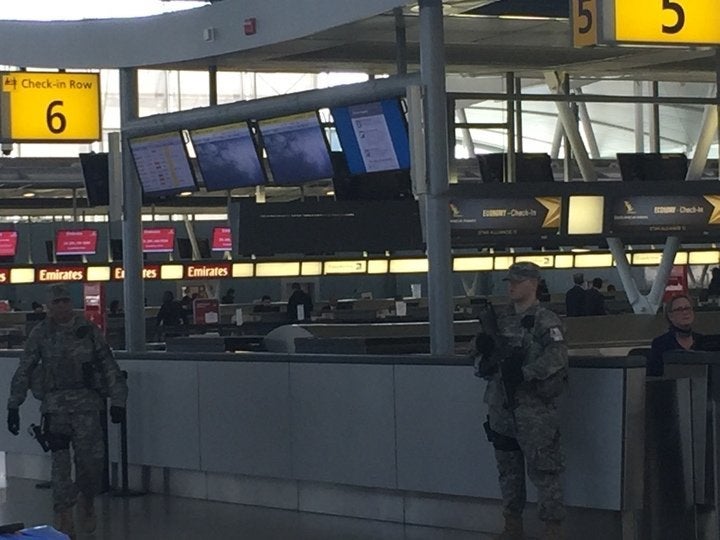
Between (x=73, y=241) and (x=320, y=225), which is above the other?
(x=73, y=241)

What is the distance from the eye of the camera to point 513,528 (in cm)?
934

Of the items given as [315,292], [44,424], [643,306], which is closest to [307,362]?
[44,424]

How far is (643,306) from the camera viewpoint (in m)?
19.0

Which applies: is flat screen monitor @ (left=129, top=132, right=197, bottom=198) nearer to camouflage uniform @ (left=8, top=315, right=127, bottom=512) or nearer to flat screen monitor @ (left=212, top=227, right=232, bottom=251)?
camouflage uniform @ (left=8, top=315, right=127, bottom=512)

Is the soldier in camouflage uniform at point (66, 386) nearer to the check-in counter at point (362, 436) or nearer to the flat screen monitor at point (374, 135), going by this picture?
the check-in counter at point (362, 436)

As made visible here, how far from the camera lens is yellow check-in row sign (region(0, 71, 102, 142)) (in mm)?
16828

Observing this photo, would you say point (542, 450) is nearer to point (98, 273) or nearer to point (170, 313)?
point (170, 313)

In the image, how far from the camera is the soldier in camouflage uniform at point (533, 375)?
8867 millimetres

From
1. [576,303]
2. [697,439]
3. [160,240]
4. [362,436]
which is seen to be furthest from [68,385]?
[160,240]

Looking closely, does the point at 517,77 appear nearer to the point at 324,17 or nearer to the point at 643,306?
the point at 643,306

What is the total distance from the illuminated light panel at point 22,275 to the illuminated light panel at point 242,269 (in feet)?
13.8

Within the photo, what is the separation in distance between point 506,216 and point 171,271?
69.6ft

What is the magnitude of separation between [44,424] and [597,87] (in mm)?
31444

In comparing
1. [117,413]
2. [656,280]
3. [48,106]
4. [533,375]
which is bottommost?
[117,413]
